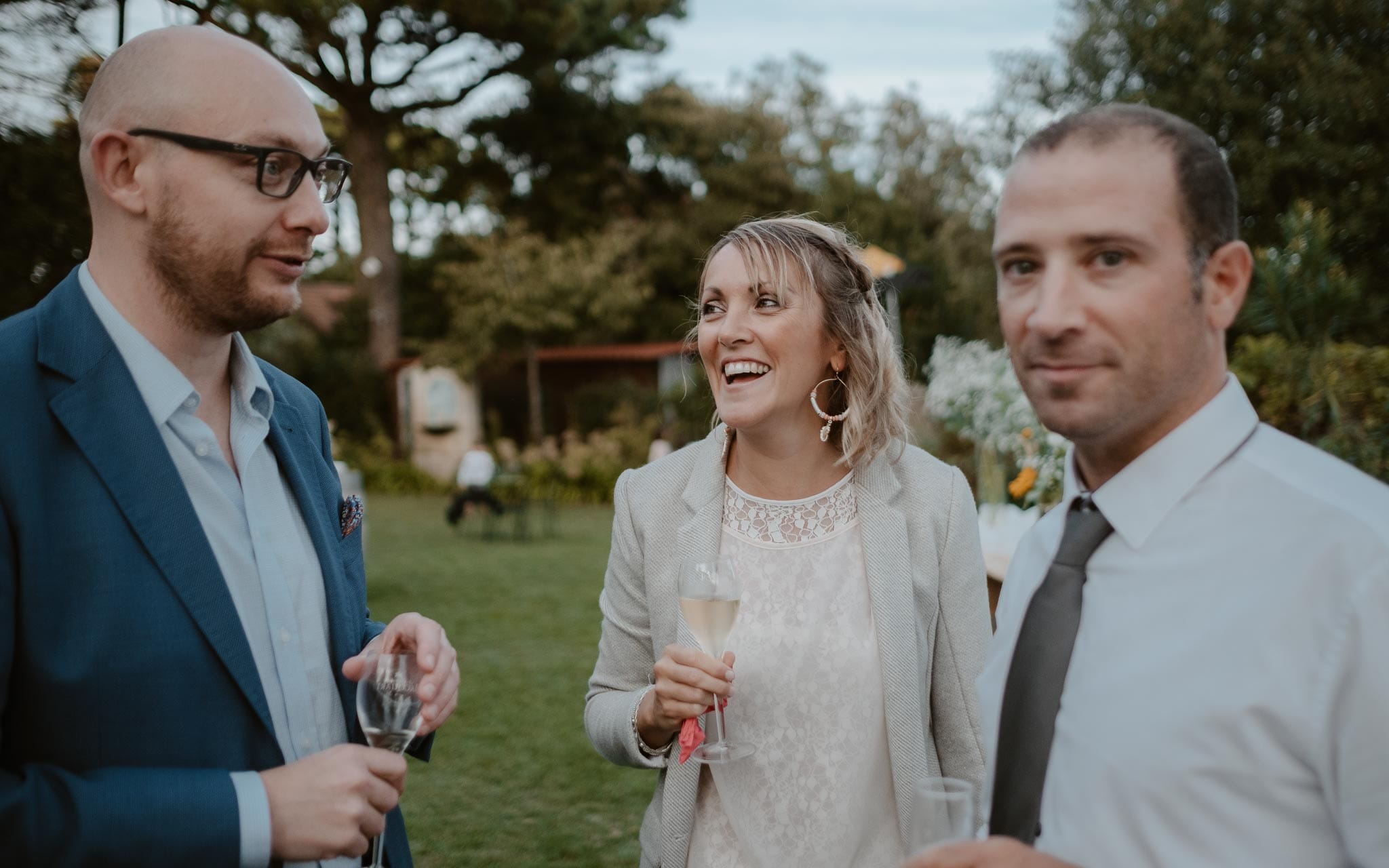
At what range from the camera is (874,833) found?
2.48 meters

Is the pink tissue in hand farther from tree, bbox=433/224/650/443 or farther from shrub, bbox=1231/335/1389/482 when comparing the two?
tree, bbox=433/224/650/443

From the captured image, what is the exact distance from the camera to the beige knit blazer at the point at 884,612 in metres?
2.46

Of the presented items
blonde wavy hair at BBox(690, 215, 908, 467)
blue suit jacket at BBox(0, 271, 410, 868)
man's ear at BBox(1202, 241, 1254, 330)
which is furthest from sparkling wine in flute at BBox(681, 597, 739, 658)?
man's ear at BBox(1202, 241, 1254, 330)

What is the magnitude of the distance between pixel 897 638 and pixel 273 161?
1669 millimetres

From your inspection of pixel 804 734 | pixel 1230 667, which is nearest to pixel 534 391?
pixel 804 734

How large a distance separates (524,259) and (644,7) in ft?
23.8

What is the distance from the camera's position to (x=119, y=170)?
179 cm

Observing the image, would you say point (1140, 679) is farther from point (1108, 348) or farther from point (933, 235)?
point (933, 235)

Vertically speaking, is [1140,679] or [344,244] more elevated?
[344,244]

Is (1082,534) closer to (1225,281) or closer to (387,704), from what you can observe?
(1225,281)

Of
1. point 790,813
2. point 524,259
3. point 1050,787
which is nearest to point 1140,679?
point 1050,787

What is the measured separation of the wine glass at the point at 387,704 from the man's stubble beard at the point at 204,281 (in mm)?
645

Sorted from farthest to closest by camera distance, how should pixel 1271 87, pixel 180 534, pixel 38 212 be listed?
pixel 1271 87, pixel 38 212, pixel 180 534

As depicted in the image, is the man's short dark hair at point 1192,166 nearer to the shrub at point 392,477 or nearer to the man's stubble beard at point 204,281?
the man's stubble beard at point 204,281
